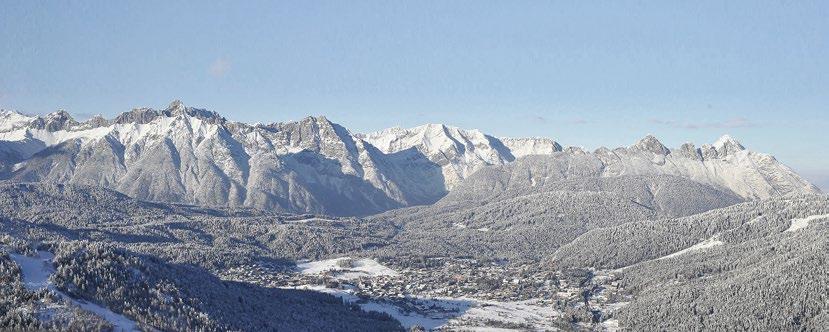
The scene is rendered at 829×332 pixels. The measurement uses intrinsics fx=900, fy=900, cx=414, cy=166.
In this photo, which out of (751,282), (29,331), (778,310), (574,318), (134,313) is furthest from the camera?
(574,318)

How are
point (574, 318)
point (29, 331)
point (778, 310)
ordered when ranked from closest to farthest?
point (29, 331), point (778, 310), point (574, 318)

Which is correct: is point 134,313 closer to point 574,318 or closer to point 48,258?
point 48,258

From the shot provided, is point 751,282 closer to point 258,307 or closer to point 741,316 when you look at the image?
point 741,316

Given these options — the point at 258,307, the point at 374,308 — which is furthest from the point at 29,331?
the point at 374,308

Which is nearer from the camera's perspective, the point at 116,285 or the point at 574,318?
the point at 116,285

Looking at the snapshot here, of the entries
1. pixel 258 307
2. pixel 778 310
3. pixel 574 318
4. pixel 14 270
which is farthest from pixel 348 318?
pixel 778 310

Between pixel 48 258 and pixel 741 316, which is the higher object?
pixel 48 258
